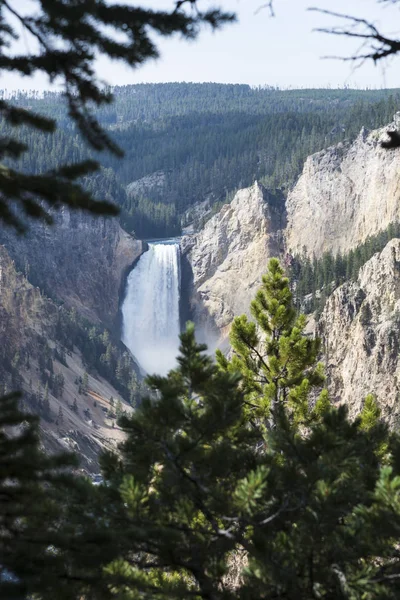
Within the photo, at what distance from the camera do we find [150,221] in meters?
174

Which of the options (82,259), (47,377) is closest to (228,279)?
(82,259)

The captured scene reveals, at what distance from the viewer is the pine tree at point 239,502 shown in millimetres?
7629

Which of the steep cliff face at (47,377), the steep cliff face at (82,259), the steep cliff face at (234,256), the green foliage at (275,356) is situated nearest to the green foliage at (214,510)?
the green foliage at (275,356)

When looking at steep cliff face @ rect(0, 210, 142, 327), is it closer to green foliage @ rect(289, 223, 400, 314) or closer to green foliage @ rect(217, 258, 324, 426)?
green foliage @ rect(289, 223, 400, 314)

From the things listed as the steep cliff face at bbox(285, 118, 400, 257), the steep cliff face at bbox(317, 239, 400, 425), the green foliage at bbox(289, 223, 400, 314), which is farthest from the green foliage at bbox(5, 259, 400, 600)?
the steep cliff face at bbox(285, 118, 400, 257)

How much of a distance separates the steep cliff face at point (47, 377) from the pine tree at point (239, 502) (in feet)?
230

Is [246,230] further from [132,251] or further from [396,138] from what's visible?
[396,138]

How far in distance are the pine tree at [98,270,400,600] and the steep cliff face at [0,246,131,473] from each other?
70.1 meters

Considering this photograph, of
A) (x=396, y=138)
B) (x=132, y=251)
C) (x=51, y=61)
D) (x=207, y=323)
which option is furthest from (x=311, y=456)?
(x=132, y=251)

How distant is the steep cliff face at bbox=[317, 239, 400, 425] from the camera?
6706cm

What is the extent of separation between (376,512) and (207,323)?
11971 centimetres

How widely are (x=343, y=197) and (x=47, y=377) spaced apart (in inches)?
1972

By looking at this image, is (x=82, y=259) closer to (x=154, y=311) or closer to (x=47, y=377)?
(x=154, y=311)

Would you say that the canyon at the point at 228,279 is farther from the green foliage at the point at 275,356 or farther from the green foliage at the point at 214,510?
the green foliage at the point at 214,510
